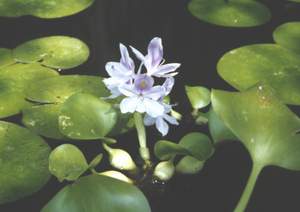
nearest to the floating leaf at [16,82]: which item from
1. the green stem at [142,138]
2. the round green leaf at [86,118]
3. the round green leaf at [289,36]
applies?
the round green leaf at [86,118]

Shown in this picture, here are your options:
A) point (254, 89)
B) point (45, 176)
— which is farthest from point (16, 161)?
point (254, 89)

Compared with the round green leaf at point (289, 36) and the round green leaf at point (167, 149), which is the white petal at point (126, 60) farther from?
the round green leaf at point (289, 36)

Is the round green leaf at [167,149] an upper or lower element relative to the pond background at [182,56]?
upper

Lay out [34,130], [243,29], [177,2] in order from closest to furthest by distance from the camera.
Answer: [34,130] < [243,29] < [177,2]

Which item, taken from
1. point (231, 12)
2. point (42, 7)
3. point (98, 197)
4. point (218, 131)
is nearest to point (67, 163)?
point (98, 197)

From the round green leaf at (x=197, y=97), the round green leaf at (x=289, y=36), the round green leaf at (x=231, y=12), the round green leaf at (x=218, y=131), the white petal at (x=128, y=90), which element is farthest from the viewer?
the round green leaf at (x=231, y=12)

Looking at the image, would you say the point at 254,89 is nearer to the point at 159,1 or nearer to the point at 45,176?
the point at 45,176

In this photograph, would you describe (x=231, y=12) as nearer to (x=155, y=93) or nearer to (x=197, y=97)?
(x=197, y=97)
